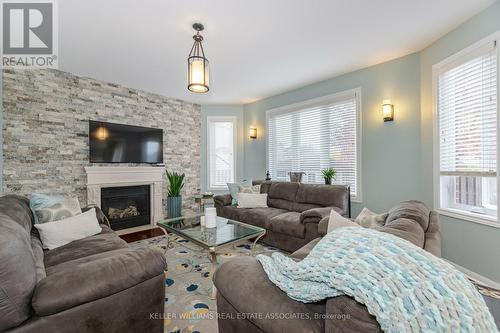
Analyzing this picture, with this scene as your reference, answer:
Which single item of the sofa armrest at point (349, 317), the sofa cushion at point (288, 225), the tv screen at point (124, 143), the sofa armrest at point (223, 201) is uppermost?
the tv screen at point (124, 143)

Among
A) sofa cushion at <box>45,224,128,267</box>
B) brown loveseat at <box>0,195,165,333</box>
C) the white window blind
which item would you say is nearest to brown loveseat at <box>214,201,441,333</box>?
brown loveseat at <box>0,195,165,333</box>

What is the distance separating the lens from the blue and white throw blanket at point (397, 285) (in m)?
0.62

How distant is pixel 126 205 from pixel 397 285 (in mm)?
4575

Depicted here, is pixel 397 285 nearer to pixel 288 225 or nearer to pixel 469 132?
pixel 288 225

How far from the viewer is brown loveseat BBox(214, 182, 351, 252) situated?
2.79 metres

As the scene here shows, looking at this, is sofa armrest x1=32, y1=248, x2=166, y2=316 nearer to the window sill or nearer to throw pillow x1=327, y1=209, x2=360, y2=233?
throw pillow x1=327, y1=209, x2=360, y2=233

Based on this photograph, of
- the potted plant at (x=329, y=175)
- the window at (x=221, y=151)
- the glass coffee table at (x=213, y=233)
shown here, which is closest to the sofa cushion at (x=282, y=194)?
the potted plant at (x=329, y=175)

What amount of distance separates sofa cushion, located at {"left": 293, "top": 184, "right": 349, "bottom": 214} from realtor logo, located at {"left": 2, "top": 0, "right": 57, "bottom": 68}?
12.4ft

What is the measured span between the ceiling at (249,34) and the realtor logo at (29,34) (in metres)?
0.12

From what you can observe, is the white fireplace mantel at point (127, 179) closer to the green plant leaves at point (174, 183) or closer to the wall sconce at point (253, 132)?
the green plant leaves at point (174, 183)

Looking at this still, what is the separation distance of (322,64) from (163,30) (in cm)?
231

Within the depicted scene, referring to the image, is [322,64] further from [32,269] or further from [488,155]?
[32,269]

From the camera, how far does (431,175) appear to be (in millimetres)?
2889

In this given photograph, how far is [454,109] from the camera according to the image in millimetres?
2629
